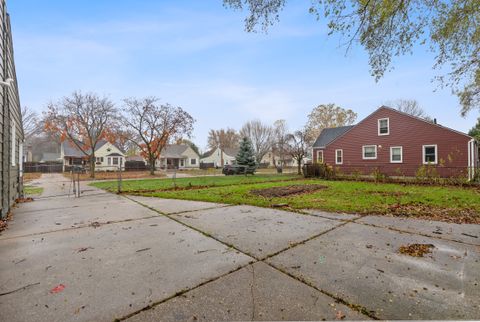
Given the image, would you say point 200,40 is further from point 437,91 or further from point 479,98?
point 479,98

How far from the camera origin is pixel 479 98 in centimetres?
1176

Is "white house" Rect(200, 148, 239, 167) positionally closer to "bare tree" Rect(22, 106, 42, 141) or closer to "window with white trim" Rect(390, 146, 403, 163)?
"bare tree" Rect(22, 106, 42, 141)

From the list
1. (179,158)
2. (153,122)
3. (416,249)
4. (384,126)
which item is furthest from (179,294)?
(179,158)

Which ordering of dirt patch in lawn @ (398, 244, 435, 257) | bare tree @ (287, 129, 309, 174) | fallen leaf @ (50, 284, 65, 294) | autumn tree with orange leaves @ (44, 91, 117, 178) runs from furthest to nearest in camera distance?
bare tree @ (287, 129, 309, 174)
autumn tree with orange leaves @ (44, 91, 117, 178)
dirt patch in lawn @ (398, 244, 435, 257)
fallen leaf @ (50, 284, 65, 294)

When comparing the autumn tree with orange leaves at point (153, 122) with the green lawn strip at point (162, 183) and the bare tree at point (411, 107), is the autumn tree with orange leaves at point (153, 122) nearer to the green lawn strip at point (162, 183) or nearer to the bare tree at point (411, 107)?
the green lawn strip at point (162, 183)

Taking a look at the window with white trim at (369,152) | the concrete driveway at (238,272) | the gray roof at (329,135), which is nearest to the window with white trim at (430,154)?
the window with white trim at (369,152)

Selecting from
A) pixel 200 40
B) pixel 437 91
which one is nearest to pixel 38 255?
pixel 200 40

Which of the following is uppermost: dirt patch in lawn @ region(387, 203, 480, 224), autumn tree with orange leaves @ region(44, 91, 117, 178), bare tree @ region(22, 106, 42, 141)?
bare tree @ region(22, 106, 42, 141)

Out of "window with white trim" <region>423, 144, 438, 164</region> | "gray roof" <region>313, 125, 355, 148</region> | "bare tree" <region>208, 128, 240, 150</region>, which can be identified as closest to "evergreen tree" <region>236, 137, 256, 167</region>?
"gray roof" <region>313, 125, 355, 148</region>

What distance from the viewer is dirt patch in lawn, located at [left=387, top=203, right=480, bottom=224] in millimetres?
4045

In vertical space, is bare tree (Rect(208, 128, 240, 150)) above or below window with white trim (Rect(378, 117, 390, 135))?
above

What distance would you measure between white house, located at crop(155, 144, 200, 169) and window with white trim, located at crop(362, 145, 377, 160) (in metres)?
34.9

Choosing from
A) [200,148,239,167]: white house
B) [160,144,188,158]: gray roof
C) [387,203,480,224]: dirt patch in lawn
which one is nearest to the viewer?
[387,203,480,224]: dirt patch in lawn

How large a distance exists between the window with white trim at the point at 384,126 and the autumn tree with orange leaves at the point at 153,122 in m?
18.8
